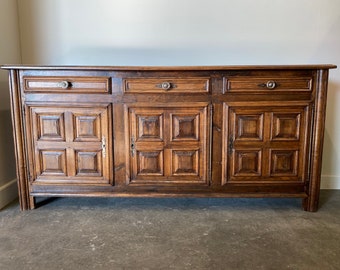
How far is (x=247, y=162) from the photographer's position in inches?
74.9

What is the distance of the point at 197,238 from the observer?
64.0 inches

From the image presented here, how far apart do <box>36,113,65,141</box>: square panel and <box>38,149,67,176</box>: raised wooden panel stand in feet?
0.29

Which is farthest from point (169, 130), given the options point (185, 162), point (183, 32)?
point (183, 32)

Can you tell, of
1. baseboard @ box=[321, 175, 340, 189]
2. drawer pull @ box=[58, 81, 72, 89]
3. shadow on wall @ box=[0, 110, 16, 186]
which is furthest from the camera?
baseboard @ box=[321, 175, 340, 189]

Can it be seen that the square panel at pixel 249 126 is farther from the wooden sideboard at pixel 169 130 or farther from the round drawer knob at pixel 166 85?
the round drawer knob at pixel 166 85

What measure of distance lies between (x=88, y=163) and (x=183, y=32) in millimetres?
1219

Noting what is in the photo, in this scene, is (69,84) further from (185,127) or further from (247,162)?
(247,162)

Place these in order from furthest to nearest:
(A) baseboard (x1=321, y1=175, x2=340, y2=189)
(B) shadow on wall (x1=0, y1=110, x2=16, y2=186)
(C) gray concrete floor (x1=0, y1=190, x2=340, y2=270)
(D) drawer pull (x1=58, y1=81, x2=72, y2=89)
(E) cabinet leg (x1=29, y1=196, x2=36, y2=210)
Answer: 1. (A) baseboard (x1=321, y1=175, x2=340, y2=189)
2. (B) shadow on wall (x1=0, y1=110, x2=16, y2=186)
3. (E) cabinet leg (x1=29, y1=196, x2=36, y2=210)
4. (D) drawer pull (x1=58, y1=81, x2=72, y2=89)
5. (C) gray concrete floor (x1=0, y1=190, x2=340, y2=270)

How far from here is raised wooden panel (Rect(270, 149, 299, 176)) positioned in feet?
6.22

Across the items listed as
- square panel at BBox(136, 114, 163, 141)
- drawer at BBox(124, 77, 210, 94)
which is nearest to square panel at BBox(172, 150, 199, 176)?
square panel at BBox(136, 114, 163, 141)

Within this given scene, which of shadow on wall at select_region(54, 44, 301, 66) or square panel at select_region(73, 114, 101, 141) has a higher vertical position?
shadow on wall at select_region(54, 44, 301, 66)

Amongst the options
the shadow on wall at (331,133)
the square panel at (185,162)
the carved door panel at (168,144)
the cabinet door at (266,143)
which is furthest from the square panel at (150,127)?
the shadow on wall at (331,133)

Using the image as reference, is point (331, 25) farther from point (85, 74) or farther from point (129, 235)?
point (129, 235)

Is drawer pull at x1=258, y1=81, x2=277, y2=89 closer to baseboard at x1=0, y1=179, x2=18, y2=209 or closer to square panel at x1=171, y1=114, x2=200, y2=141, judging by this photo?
square panel at x1=171, y1=114, x2=200, y2=141
